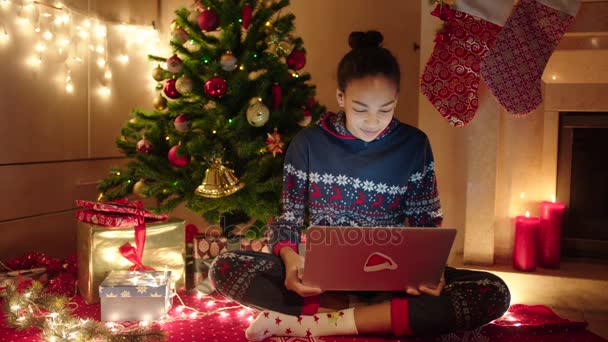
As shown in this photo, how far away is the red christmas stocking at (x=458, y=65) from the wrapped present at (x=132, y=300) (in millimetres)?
1062

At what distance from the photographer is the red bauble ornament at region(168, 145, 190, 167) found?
73.7 inches

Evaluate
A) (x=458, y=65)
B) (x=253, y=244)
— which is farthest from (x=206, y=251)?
(x=458, y=65)

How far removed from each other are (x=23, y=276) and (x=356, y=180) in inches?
44.5

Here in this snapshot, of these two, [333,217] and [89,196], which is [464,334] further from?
[89,196]

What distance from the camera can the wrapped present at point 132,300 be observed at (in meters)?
1.58

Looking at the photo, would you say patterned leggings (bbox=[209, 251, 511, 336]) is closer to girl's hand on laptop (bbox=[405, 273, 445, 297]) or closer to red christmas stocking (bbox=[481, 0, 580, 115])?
girl's hand on laptop (bbox=[405, 273, 445, 297])

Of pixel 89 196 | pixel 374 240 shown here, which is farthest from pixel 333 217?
pixel 89 196

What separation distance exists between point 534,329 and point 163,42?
6.80 feet

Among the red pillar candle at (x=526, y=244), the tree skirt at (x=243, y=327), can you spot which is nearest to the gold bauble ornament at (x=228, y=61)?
the tree skirt at (x=243, y=327)

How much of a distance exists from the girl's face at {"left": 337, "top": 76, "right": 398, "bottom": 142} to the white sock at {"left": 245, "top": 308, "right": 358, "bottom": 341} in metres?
0.47

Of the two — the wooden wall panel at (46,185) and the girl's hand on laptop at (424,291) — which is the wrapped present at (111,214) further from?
the girl's hand on laptop at (424,291)

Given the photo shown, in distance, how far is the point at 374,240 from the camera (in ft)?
4.16

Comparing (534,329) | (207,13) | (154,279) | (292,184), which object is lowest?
(534,329)

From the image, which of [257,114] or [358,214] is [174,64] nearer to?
[257,114]
